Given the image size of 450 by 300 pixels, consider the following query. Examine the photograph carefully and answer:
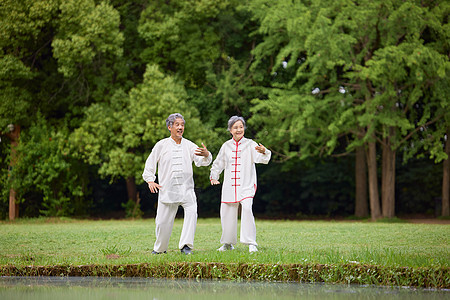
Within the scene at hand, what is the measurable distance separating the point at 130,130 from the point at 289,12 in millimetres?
7096

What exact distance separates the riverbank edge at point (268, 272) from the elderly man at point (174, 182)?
1.62 m

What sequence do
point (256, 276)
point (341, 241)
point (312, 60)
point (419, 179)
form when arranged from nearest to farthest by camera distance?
point (256, 276) < point (341, 241) < point (312, 60) < point (419, 179)

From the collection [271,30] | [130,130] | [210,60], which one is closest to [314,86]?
[271,30]

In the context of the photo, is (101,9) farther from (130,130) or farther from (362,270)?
(362,270)

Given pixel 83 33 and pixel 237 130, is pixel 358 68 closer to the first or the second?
pixel 83 33

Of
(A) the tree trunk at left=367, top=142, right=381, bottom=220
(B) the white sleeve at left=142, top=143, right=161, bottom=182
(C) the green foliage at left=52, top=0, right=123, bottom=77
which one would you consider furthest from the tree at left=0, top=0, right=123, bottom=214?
(B) the white sleeve at left=142, top=143, right=161, bottom=182

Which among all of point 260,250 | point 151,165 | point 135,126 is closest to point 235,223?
point 260,250

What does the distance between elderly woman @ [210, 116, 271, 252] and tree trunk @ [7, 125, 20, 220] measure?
50.8 feet

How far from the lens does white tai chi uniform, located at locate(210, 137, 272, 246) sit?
31.6 feet

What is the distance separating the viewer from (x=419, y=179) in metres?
28.5

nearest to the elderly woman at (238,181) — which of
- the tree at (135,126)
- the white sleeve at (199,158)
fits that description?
the white sleeve at (199,158)

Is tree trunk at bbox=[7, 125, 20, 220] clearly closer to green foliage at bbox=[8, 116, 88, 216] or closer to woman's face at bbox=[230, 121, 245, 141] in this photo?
green foliage at bbox=[8, 116, 88, 216]

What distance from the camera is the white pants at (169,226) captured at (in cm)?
948

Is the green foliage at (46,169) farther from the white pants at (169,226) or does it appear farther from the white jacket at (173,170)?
the white pants at (169,226)
